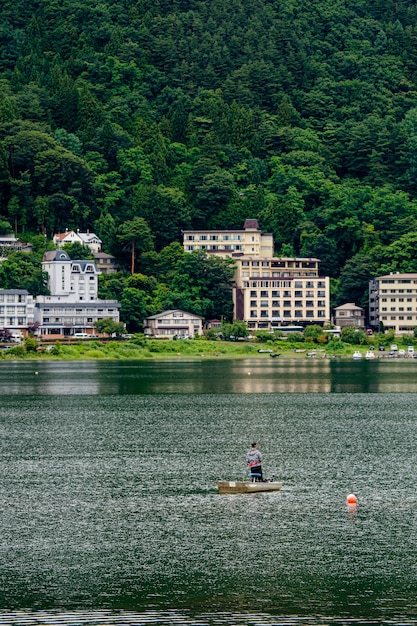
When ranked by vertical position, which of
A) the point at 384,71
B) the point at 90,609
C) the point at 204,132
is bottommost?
the point at 90,609

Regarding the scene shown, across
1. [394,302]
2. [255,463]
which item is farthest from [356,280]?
[255,463]

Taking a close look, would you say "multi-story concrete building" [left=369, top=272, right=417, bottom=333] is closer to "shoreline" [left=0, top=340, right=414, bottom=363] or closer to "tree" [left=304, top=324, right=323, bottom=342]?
"shoreline" [left=0, top=340, right=414, bottom=363]

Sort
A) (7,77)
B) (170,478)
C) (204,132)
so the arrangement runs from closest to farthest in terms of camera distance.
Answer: (170,478), (204,132), (7,77)

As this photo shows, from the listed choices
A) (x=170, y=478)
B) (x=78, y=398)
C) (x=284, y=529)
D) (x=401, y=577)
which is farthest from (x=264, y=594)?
(x=78, y=398)

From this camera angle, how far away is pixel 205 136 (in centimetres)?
16450

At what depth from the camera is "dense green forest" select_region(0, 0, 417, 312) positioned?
481 ft

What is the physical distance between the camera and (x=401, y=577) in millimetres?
26734

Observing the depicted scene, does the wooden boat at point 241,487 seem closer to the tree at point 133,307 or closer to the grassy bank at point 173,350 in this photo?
the grassy bank at point 173,350

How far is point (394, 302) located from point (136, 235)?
1151 inches

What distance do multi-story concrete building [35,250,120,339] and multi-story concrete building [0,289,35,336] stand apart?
60.5 inches

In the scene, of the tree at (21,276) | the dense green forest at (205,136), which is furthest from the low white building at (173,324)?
the tree at (21,276)

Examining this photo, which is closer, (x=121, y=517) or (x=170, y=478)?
(x=121, y=517)

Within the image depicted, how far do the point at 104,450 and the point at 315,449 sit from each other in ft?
26.8

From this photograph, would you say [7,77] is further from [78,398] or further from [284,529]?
[284,529]
